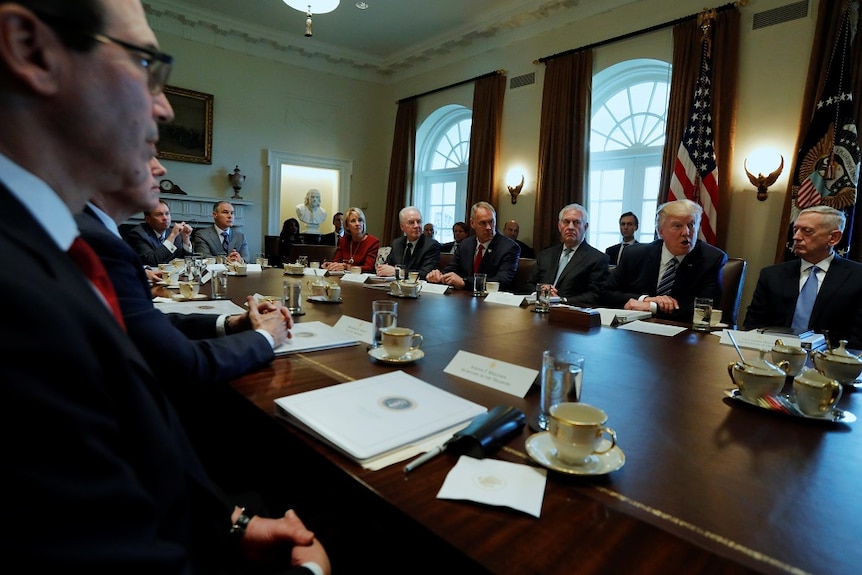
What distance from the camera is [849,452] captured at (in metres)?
0.84

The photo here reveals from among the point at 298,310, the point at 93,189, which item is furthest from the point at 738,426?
the point at 298,310

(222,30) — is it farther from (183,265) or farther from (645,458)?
(645,458)

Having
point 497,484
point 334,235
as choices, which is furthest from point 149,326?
point 334,235

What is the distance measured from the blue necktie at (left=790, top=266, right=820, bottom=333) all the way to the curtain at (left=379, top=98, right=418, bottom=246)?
248 inches

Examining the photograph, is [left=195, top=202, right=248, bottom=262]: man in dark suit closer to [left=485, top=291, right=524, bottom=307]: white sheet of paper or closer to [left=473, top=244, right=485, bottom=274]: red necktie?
[left=473, top=244, right=485, bottom=274]: red necktie

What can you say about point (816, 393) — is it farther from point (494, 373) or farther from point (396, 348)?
point (396, 348)

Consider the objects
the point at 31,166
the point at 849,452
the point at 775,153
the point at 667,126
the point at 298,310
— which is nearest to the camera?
the point at 31,166

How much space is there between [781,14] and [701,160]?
1.36m

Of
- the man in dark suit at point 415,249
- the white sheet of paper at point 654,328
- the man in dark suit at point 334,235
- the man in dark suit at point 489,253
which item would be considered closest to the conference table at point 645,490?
the white sheet of paper at point 654,328

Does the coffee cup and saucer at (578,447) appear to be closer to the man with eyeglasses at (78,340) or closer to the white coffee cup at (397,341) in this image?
the man with eyeglasses at (78,340)

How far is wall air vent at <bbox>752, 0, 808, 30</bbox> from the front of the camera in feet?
13.5

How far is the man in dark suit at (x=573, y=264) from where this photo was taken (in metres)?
3.41

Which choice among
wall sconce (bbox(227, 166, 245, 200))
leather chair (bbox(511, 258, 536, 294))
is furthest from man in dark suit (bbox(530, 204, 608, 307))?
wall sconce (bbox(227, 166, 245, 200))

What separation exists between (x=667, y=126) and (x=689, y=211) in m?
2.48
